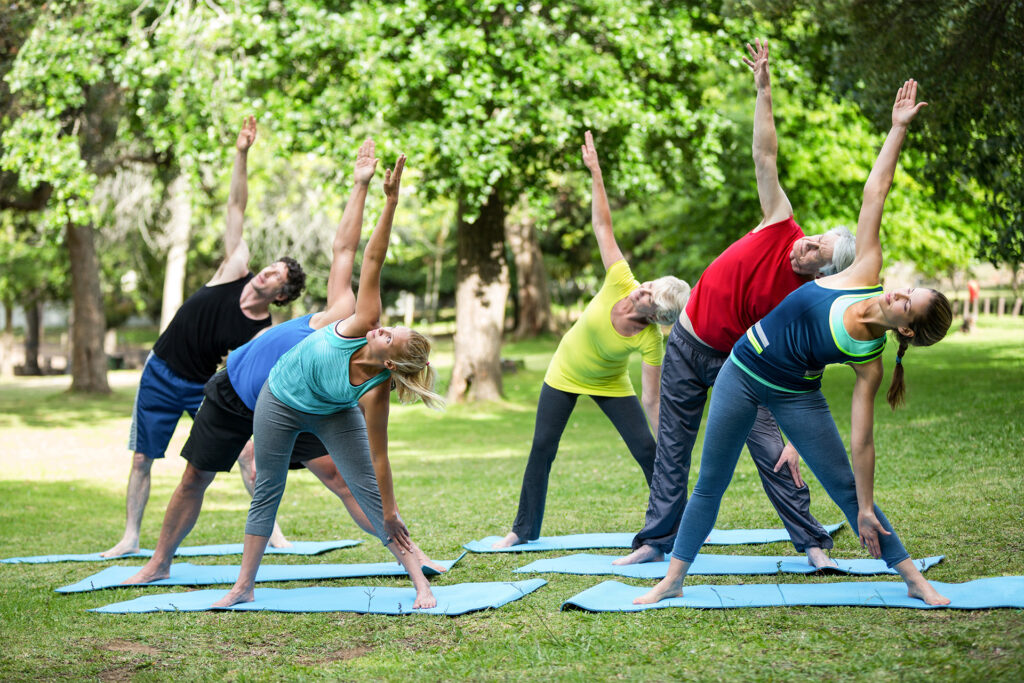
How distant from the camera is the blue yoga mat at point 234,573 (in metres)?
5.84

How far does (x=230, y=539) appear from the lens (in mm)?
7586

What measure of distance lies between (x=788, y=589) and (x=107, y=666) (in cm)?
318

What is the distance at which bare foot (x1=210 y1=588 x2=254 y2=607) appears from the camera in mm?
5170

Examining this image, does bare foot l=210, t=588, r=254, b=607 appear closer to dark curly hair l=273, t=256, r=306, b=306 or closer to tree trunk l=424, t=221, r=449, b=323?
dark curly hair l=273, t=256, r=306, b=306

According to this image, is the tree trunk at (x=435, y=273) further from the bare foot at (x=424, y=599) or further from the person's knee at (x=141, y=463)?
the bare foot at (x=424, y=599)

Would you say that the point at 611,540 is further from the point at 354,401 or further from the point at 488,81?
the point at 488,81

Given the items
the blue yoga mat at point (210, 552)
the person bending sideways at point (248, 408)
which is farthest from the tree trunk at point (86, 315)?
the person bending sideways at point (248, 408)

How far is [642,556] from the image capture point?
229 inches

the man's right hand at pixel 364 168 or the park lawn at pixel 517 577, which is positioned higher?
the man's right hand at pixel 364 168

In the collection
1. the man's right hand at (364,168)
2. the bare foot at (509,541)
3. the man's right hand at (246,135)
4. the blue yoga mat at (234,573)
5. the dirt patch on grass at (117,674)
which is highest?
the man's right hand at (246,135)

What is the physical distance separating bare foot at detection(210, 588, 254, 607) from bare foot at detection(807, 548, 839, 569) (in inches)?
119

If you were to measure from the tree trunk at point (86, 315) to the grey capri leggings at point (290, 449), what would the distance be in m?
16.3

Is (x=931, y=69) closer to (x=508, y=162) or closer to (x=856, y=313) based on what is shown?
→ (x=508, y=162)

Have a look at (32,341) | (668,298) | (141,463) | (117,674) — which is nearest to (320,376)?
(117,674)
